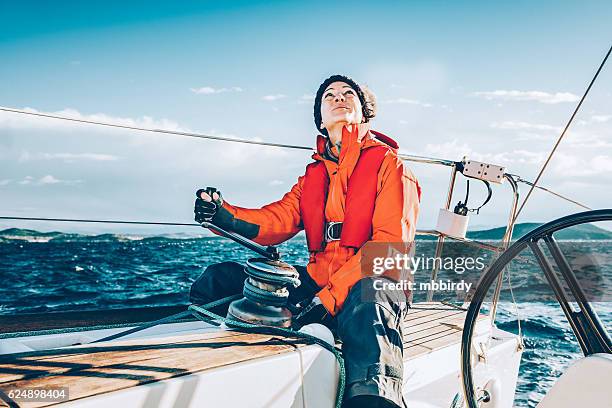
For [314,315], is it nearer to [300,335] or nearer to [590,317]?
[300,335]

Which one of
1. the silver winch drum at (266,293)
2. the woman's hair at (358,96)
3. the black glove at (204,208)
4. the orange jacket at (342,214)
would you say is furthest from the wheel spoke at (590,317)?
the woman's hair at (358,96)

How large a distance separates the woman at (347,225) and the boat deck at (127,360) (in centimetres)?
26

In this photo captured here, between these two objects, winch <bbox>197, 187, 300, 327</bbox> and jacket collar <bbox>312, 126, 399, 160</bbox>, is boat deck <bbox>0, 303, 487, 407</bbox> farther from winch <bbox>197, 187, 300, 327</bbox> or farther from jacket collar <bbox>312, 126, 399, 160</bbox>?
jacket collar <bbox>312, 126, 399, 160</bbox>

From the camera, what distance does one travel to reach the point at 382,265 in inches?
78.4

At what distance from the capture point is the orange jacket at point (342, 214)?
6.62ft

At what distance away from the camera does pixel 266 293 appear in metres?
1.94

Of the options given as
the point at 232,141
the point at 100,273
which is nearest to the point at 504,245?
the point at 232,141

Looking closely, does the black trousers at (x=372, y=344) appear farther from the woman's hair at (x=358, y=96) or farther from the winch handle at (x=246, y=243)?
the woman's hair at (x=358, y=96)

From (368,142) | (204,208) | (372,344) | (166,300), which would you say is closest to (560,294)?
(372,344)

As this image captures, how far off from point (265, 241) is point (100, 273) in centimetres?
848

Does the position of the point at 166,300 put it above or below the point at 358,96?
below

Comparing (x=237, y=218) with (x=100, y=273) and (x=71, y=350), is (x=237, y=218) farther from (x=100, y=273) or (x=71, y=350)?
(x=100, y=273)

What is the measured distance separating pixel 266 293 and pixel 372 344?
48 cm

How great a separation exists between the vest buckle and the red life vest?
0.05 m
